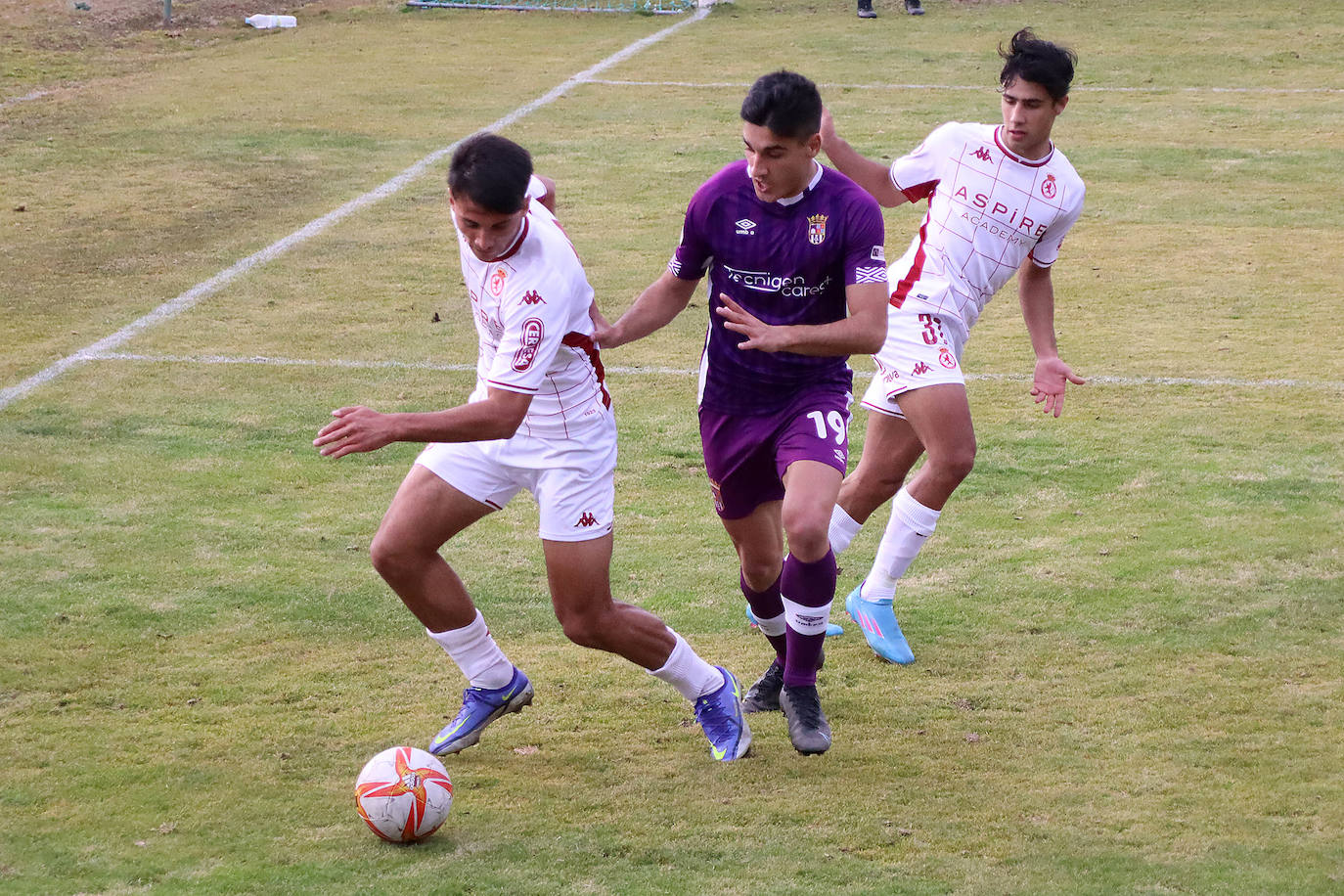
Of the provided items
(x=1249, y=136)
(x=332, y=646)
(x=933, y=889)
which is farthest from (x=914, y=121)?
(x=933, y=889)

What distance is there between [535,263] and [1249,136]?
45.7 feet

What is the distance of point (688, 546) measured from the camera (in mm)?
7266

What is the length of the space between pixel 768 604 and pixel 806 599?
472 millimetres

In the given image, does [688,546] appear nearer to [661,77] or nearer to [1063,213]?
[1063,213]

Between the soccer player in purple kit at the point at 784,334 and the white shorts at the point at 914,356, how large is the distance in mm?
591

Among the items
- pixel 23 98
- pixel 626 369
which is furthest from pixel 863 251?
pixel 23 98

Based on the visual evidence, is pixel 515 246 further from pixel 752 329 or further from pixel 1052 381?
pixel 1052 381

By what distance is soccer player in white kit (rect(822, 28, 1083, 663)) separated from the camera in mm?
6035

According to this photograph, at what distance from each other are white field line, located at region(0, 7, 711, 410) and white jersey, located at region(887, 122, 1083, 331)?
5.49 metres

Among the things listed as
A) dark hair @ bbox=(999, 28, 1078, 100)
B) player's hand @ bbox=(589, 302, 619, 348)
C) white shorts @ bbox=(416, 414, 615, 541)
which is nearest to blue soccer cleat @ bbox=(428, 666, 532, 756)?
white shorts @ bbox=(416, 414, 615, 541)

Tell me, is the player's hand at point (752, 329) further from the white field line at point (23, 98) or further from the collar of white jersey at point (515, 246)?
the white field line at point (23, 98)

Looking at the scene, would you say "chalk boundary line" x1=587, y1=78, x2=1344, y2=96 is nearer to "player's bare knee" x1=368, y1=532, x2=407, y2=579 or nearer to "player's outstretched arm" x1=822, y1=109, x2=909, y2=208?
"player's outstretched arm" x1=822, y1=109, x2=909, y2=208

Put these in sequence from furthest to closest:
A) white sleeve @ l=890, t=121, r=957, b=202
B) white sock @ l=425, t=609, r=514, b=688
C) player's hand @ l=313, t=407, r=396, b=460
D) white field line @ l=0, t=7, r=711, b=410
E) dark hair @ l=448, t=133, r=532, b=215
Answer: white field line @ l=0, t=7, r=711, b=410 < white sleeve @ l=890, t=121, r=957, b=202 < white sock @ l=425, t=609, r=514, b=688 < dark hair @ l=448, t=133, r=532, b=215 < player's hand @ l=313, t=407, r=396, b=460

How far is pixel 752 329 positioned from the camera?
16.4 feet
